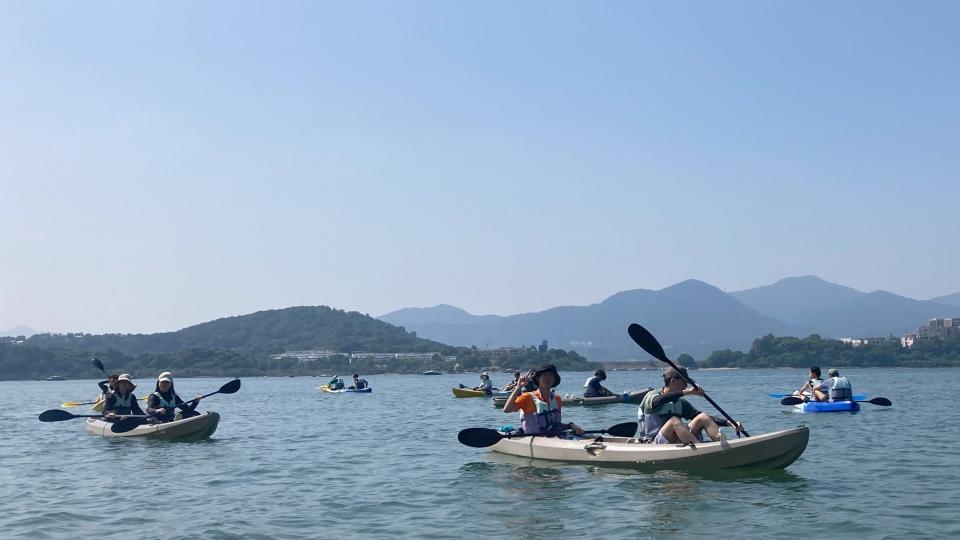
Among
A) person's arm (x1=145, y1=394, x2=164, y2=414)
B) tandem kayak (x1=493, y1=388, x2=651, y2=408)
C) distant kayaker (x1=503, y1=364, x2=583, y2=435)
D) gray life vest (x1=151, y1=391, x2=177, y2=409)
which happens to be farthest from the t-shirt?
tandem kayak (x1=493, y1=388, x2=651, y2=408)

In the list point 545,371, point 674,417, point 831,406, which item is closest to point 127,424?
point 545,371

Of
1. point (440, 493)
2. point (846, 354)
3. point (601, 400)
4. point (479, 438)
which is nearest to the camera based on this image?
point (440, 493)

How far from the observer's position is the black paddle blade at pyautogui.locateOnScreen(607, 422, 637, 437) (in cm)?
1961

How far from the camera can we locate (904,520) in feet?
42.3

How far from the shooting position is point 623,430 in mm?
19703

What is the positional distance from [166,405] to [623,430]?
476 inches

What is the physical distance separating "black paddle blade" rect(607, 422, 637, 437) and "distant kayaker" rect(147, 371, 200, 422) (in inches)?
439

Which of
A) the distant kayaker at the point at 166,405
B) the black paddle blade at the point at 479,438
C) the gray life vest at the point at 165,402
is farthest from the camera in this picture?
the gray life vest at the point at 165,402

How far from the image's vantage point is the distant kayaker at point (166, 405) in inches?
964

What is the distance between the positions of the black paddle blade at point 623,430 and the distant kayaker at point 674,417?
2524mm

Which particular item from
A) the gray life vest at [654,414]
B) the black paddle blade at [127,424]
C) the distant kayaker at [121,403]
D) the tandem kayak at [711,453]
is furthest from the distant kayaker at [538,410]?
the distant kayaker at [121,403]

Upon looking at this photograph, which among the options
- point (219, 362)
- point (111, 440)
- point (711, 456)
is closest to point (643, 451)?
point (711, 456)

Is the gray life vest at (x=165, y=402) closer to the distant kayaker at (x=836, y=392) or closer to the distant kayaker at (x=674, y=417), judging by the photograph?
the distant kayaker at (x=674, y=417)

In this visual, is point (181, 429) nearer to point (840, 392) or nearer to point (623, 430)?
point (623, 430)
